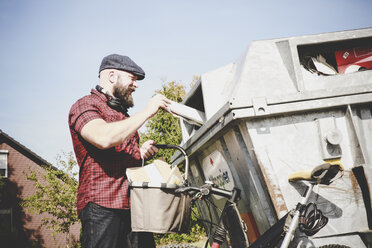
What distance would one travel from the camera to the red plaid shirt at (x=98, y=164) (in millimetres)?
1869

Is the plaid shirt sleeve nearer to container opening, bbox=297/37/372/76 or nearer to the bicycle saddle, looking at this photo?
the bicycle saddle

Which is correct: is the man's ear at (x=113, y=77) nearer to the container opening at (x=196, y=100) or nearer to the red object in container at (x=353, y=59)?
the container opening at (x=196, y=100)

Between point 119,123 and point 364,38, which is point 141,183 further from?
point 364,38

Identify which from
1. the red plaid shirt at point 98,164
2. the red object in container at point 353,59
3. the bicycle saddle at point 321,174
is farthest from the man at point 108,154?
the red object in container at point 353,59

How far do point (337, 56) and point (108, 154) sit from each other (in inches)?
82.5

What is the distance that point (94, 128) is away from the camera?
179 centimetres

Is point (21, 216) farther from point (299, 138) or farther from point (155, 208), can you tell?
point (299, 138)

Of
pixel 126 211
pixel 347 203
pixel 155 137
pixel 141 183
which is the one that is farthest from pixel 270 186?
pixel 155 137

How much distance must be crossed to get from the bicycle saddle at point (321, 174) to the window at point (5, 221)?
14.9 metres

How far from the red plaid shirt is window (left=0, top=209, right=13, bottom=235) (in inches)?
547

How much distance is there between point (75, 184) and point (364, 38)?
40.1ft

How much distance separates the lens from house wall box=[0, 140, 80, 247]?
13.9 meters

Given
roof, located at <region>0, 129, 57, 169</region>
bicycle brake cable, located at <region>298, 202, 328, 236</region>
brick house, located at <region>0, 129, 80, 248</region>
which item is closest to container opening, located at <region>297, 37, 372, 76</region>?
bicycle brake cable, located at <region>298, 202, 328, 236</region>

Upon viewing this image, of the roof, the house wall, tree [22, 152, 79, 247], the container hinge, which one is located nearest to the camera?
the container hinge
